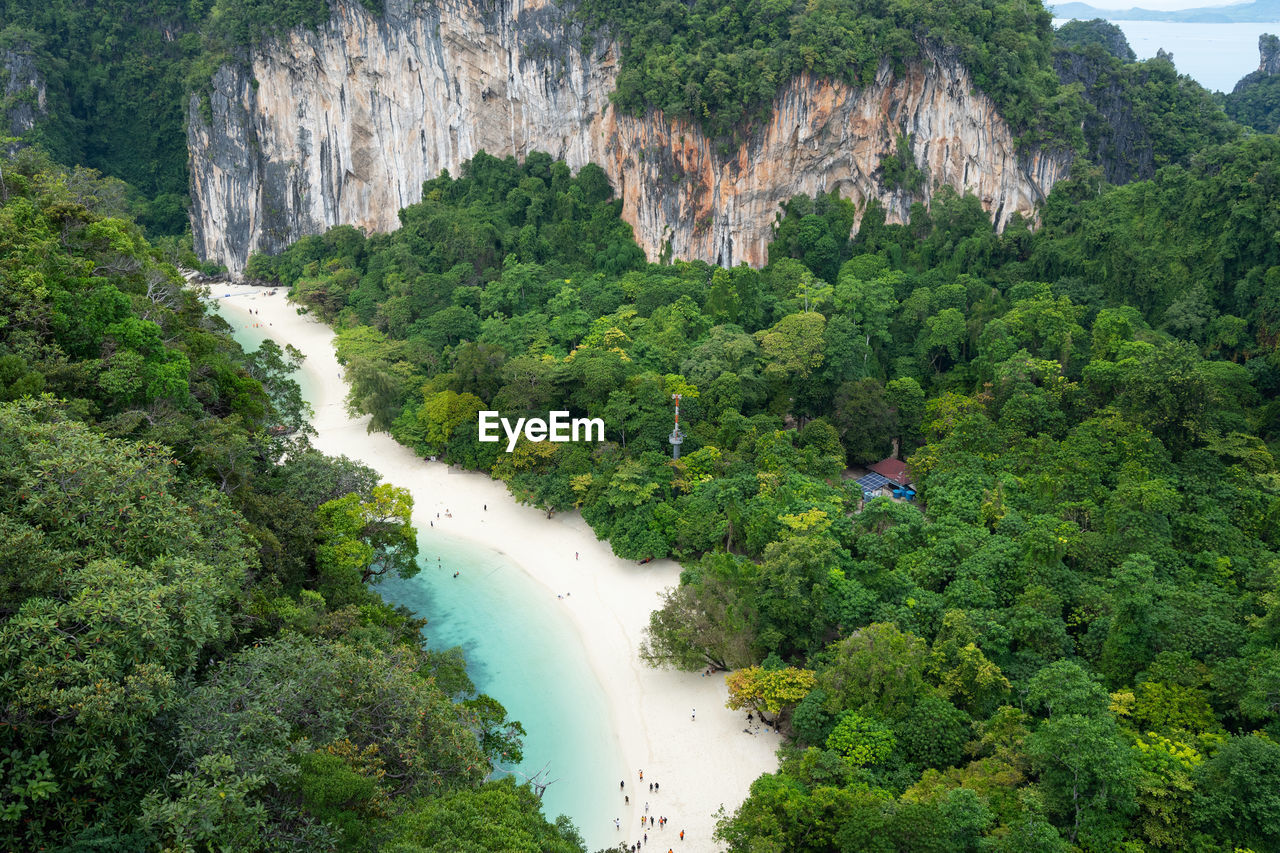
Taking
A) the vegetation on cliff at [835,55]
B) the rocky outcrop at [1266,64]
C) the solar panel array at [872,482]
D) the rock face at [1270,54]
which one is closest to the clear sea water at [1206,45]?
the rocky outcrop at [1266,64]

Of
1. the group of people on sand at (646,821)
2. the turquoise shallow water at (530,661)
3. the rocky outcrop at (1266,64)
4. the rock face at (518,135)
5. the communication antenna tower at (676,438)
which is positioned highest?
the rocky outcrop at (1266,64)

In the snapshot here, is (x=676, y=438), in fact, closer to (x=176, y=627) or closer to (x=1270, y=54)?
(x=176, y=627)

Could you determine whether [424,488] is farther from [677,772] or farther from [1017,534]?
[1017,534]

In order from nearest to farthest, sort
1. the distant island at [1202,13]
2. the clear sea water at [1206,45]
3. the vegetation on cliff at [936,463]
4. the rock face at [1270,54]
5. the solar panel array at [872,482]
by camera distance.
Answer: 1. the vegetation on cliff at [936,463]
2. the solar panel array at [872,482]
3. the rock face at [1270,54]
4. the clear sea water at [1206,45]
5. the distant island at [1202,13]

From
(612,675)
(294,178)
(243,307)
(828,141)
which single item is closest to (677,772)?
(612,675)

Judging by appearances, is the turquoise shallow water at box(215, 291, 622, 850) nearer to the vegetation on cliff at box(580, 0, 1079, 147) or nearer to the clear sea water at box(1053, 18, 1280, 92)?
the vegetation on cliff at box(580, 0, 1079, 147)

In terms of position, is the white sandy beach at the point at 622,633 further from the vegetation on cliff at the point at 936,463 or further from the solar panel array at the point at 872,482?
the solar panel array at the point at 872,482
